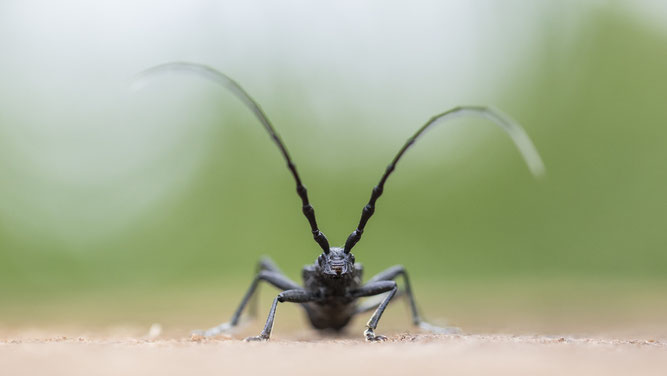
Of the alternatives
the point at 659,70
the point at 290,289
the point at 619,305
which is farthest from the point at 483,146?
the point at 290,289

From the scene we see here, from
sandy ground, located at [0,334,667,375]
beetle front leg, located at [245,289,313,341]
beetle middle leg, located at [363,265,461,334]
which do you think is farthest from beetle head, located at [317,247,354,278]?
sandy ground, located at [0,334,667,375]

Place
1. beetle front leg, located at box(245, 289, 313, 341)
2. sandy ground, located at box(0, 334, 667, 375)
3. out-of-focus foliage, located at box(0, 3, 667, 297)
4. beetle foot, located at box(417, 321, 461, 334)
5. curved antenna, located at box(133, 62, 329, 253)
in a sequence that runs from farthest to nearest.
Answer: out-of-focus foliage, located at box(0, 3, 667, 297) → beetle foot, located at box(417, 321, 461, 334) → beetle front leg, located at box(245, 289, 313, 341) → curved antenna, located at box(133, 62, 329, 253) → sandy ground, located at box(0, 334, 667, 375)

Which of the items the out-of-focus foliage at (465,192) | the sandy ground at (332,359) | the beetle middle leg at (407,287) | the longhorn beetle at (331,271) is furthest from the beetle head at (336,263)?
the out-of-focus foliage at (465,192)

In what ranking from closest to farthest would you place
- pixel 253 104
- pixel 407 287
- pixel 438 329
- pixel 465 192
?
pixel 253 104 < pixel 438 329 < pixel 407 287 < pixel 465 192

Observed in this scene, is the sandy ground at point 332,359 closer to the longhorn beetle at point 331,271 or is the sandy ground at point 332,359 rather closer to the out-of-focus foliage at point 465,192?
the longhorn beetle at point 331,271

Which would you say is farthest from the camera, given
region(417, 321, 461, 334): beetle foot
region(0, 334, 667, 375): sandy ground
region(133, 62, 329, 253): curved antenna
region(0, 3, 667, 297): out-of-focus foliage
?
region(0, 3, 667, 297): out-of-focus foliage

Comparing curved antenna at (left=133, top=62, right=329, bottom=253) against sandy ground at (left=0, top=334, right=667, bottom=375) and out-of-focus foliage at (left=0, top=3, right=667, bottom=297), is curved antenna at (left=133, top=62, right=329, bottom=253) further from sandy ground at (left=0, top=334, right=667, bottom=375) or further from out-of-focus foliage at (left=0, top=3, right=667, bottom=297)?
out-of-focus foliage at (left=0, top=3, right=667, bottom=297)

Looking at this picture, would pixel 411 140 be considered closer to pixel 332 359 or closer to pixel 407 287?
pixel 407 287

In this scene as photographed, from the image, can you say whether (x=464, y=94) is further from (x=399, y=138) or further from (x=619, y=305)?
(x=619, y=305)

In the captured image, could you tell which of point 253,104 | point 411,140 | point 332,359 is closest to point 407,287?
point 411,140
